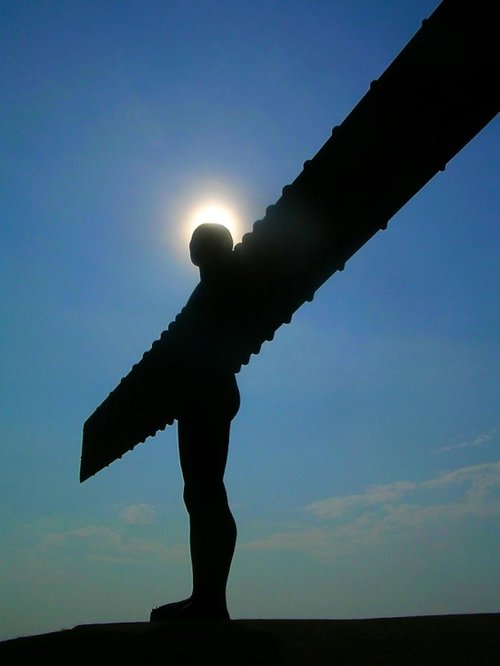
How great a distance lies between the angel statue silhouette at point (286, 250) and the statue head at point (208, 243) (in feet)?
0.04

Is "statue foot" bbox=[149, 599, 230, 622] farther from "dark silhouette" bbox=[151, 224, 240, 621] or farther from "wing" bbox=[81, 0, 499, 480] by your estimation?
"wing" bbox=[81, 0, 499, 480]

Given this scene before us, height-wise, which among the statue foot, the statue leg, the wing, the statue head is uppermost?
→ the statue head

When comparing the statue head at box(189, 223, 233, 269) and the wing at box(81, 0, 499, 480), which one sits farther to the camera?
the statue head at box(189, 223, 233, 269)

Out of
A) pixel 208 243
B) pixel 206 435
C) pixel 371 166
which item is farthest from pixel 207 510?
pixel 371 166

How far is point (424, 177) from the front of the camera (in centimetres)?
302

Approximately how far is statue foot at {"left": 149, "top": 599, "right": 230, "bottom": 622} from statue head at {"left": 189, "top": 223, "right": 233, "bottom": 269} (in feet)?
8.37

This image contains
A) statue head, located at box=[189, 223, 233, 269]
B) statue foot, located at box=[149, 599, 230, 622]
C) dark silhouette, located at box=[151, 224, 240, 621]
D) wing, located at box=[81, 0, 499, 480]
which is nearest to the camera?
wing, located at box=[81, 0, 499, 480]

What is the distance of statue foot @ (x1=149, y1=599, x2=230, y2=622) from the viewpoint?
4637 mm

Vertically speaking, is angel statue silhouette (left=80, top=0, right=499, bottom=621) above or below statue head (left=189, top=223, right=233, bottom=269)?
below

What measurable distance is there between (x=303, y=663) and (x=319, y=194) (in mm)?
2237

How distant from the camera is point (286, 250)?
354 centimetres

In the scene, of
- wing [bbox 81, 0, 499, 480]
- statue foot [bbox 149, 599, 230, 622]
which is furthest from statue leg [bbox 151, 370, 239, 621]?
wing [bbox 81, 0, 499, 480]

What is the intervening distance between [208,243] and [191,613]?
2.79 metres

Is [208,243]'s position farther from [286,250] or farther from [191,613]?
[191,613]
